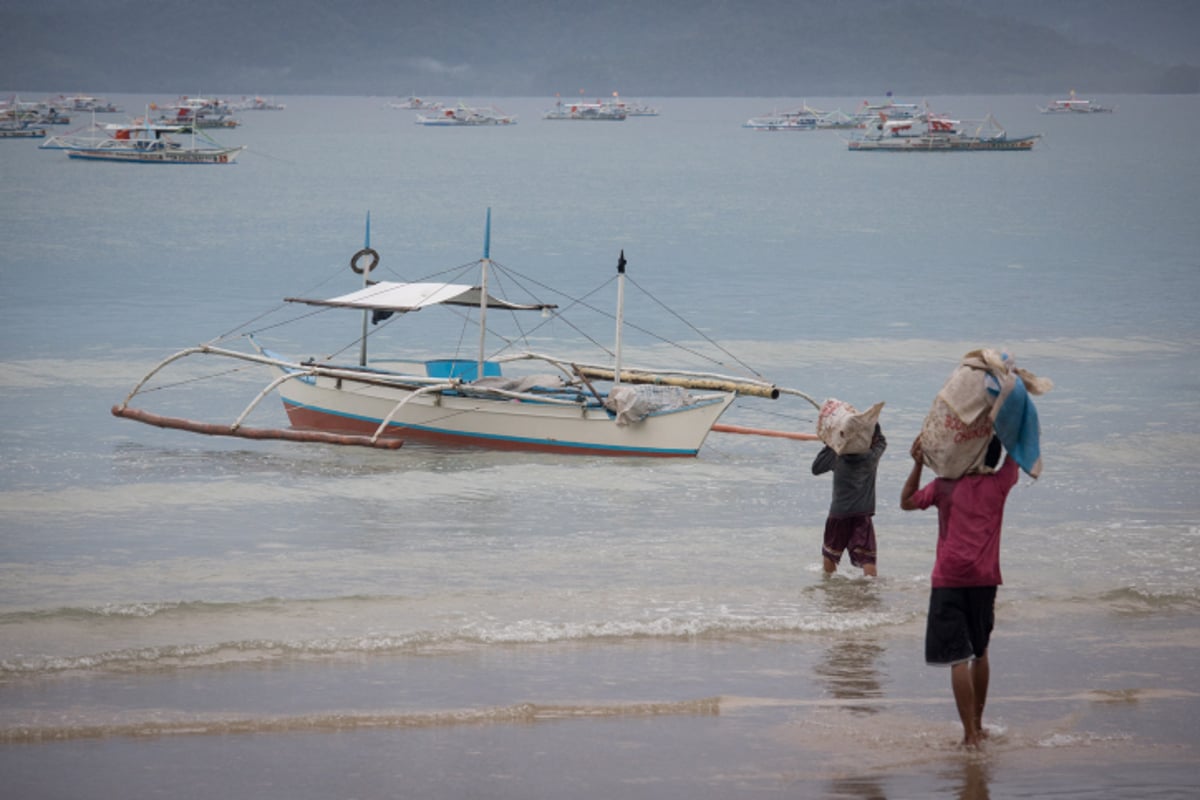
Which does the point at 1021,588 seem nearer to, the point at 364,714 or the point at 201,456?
the point at 364,714

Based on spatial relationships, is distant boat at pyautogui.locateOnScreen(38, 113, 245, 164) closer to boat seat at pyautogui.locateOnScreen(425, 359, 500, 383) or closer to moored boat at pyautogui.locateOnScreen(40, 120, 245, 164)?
moored boat at pyautogui.locateOnScreen(40, 120, 245, 164)

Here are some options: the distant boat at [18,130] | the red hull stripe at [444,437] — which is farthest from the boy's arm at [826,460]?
Answer: the distant boat at [18,130]

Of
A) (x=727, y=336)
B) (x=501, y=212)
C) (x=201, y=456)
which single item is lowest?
(x=201, y=456)

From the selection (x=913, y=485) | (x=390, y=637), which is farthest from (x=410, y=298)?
(x=913, y=485)

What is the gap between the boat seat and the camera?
1883cm

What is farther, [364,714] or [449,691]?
[449,691]

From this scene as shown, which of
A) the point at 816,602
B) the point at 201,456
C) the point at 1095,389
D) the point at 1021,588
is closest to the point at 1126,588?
the point at 1021,588

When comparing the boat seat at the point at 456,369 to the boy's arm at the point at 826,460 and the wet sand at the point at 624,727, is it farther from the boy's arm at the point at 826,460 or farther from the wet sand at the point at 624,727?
the wet sand at the point at 624,727

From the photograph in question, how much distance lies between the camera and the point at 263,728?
8.05m

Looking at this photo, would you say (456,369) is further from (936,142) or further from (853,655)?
(936,142)

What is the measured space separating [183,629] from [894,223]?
60.4 meters

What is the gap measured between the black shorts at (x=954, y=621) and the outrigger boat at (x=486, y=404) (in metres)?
9.61

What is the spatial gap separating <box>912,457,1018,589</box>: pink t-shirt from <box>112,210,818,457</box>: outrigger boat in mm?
9612

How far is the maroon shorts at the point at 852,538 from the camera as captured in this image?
11383 mm
